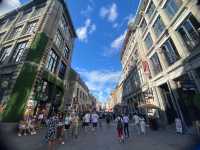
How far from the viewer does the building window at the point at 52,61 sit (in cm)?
1847

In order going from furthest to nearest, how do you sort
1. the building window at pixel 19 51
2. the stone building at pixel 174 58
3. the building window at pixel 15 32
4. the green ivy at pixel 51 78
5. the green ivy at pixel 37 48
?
the building window at pixel 15 32 → the building window at pixel 19 51 → the green ivy at pixel 51 78 → the green ivy at pixel 37 48 → the stone building at pixel 174 58

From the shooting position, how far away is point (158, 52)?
17.2 meters

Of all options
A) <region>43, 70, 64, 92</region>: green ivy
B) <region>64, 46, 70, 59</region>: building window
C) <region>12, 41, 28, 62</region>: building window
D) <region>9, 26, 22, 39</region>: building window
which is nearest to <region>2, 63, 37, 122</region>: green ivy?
<region>43, 70, 64, 92</region>: green ivy

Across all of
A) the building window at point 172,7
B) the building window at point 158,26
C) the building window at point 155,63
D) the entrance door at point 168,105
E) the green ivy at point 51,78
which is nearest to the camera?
the building window at point 172,7

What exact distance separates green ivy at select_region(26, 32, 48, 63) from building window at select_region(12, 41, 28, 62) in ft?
6.57

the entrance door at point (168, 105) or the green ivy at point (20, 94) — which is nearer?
the green ivy at point (20, 94)

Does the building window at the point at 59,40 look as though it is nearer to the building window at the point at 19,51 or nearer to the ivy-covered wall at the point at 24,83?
the ivy-covered wall at the point at 24,83

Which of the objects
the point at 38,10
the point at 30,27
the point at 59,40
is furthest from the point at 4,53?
the point at 38,10

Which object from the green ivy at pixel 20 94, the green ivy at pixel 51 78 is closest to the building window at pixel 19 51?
the green ivy at pixel 20 94

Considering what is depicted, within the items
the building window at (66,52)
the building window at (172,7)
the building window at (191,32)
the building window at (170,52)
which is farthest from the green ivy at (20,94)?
the building window at (172,7)

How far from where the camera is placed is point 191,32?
39.0 ft

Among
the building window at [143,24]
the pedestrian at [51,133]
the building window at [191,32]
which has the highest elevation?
the building window at [143,24]

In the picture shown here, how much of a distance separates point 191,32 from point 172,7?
4.75m

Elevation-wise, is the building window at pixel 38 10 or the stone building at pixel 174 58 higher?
the building window at pixel 38 10
